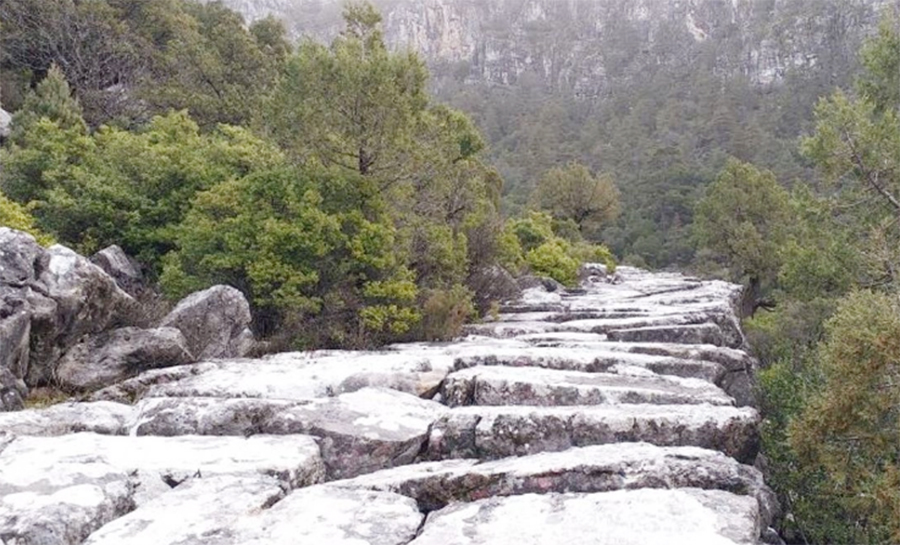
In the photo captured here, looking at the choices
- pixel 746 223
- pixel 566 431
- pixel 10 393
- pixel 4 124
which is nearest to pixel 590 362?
pixel 566 431

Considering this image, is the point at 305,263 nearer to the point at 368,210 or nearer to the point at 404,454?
the point at 368,210

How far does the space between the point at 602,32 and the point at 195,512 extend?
437 feet

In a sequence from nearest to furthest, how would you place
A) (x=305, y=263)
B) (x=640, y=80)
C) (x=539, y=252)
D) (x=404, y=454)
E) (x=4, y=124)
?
(x=404, y=454) < (x=305, y=263) < (x=4, y=124) < (x=539, y=252) < (x=640, y=80)

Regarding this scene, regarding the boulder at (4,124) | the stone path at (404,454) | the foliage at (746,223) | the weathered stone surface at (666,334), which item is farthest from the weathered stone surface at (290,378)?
the foliage at (746,223)

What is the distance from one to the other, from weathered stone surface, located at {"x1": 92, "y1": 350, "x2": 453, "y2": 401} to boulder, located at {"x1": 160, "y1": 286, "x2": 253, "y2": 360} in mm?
578

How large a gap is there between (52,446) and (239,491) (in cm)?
156

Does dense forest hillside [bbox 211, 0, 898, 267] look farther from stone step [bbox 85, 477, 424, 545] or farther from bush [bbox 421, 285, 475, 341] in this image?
stone step [bbox 85, 477, 424, 545]

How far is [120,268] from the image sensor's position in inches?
391

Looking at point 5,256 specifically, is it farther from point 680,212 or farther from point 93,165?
point 680,212

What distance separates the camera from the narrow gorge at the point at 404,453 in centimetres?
374

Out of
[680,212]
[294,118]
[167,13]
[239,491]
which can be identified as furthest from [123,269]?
[680,212]

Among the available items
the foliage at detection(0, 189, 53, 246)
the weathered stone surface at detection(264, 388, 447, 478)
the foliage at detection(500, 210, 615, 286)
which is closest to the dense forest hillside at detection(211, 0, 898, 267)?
the foliage at detection(500, 210, 615, 286)

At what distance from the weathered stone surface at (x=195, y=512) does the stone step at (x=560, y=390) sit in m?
2.17

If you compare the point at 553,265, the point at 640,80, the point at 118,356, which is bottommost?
the point at 118,356
